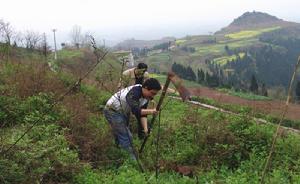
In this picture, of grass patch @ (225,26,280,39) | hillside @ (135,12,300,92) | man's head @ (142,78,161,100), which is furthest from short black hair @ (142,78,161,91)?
grass patch @ (225,26,280,39)

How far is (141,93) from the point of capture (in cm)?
670

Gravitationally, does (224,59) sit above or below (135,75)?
below

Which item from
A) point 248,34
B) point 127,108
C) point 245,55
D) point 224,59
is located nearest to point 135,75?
point 127,108

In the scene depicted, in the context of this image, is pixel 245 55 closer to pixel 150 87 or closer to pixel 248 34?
pixel 248 34

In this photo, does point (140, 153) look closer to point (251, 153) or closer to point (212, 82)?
point (251, 153)

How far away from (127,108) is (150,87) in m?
0.88

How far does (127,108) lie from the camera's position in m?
7.14

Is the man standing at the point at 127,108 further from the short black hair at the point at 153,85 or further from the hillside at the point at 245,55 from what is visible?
the hillside at the point at 245,55

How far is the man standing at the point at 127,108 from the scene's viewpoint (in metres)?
6.54

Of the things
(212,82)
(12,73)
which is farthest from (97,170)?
(212,82)

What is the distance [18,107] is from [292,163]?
503 cm

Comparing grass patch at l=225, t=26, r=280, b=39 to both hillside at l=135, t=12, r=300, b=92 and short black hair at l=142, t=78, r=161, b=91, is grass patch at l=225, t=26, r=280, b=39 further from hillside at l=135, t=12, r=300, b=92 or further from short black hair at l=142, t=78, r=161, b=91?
short black hair at l=142, t=78, r=161, b=91

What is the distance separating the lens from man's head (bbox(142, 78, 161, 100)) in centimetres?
638

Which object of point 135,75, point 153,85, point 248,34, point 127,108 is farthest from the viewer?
point 248,34
